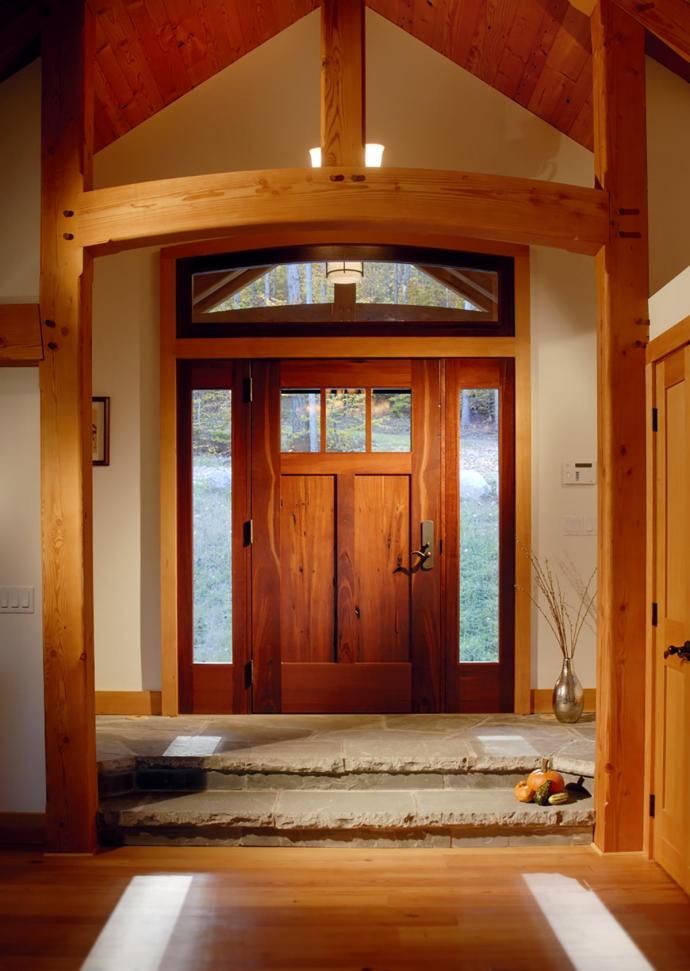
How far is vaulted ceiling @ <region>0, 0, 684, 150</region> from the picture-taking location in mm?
3609

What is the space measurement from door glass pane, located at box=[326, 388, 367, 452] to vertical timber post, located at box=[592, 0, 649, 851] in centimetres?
159

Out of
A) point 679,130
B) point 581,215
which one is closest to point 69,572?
point 581,215

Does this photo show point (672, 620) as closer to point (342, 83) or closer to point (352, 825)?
point (352, 825)

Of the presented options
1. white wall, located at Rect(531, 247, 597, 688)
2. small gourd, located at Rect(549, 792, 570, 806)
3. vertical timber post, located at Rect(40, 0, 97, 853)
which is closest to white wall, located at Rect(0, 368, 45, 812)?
vertical timber post, located at Rect(40, 0, 97, 853)

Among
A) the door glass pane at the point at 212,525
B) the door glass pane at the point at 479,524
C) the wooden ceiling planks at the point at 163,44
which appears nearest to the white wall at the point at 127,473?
the door glass pane at the point at 212,525

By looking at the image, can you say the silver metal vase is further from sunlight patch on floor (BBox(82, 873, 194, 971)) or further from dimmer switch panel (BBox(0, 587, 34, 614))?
dimmer switch panel (BBox(0, 587, 34, 614))

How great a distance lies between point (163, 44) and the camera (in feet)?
13.1

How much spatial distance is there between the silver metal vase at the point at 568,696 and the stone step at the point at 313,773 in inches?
24.8

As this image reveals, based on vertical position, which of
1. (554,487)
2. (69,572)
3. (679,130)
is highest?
(679,130)

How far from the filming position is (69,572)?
3246 millimetres

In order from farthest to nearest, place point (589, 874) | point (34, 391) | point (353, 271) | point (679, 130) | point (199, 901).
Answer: point (353, 271), point (679, 130), point (34, 391), point (589, 874), point (199, 901)

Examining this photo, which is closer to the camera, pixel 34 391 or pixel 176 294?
pixel 34 391

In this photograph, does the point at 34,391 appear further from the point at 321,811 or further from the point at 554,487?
the point at 554,487

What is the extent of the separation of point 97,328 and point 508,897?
3443 mm
